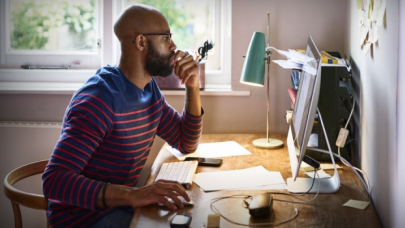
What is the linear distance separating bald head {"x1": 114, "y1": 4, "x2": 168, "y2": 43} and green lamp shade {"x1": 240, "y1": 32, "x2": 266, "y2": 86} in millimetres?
506

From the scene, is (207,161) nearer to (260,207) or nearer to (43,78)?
(260,207)

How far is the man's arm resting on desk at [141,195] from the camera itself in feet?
4.24

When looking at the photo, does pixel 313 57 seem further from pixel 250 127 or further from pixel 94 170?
pixel 250 127

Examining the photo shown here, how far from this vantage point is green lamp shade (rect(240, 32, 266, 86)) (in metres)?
2.05

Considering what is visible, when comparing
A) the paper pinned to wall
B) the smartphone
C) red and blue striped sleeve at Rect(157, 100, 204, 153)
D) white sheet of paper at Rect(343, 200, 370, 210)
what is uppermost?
the paper pinned to wall

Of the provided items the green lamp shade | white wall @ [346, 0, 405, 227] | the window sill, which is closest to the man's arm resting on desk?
white wall @ [346, 0, 405, 227]

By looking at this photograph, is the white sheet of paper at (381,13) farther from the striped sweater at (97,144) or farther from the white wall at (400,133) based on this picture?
the striped sweater at (97,144)

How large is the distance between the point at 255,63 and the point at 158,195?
945 millimetres

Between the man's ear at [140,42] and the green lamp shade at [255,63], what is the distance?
1.79 feet

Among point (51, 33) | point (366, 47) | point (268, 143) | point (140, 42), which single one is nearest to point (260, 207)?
point (366, 47)

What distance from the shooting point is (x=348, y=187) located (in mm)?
1473

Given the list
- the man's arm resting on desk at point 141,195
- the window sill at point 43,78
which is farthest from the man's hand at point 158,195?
the window sill at point 43,78

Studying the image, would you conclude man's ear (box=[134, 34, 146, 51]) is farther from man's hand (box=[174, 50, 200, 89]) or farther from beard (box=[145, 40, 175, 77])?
man's hand (box=[174, 50, 200, 89])

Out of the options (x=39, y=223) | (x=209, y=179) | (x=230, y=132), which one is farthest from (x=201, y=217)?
Answer: (x=39, y=223)
